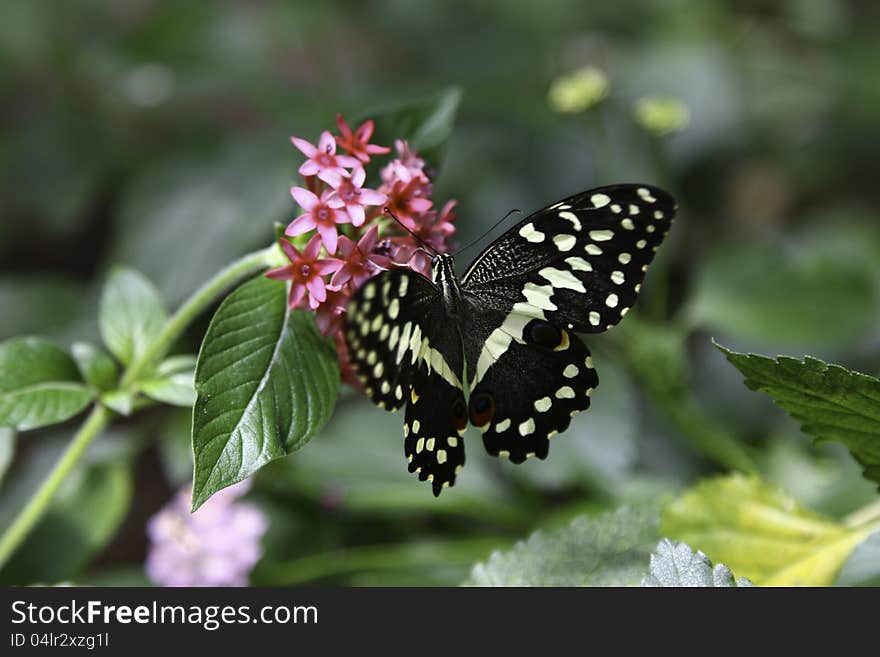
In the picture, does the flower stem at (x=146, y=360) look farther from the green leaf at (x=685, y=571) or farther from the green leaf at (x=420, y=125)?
the green leaf at (x=685, y=571)

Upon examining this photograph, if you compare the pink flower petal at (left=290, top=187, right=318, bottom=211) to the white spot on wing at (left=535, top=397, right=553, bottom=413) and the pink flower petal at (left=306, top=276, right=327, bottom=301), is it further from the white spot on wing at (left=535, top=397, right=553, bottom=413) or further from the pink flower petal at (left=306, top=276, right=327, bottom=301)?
the white spot on wing at (left=535, top=397, right=553, bottom=413)

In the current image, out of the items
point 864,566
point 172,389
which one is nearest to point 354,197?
point 172,389

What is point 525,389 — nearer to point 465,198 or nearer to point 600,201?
point 600,201

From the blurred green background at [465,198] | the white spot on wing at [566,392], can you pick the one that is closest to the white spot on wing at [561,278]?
the white spot on wing at [566,392]

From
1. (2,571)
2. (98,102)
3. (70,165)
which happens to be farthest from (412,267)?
(98,102)

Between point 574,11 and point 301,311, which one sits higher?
point 574,11
